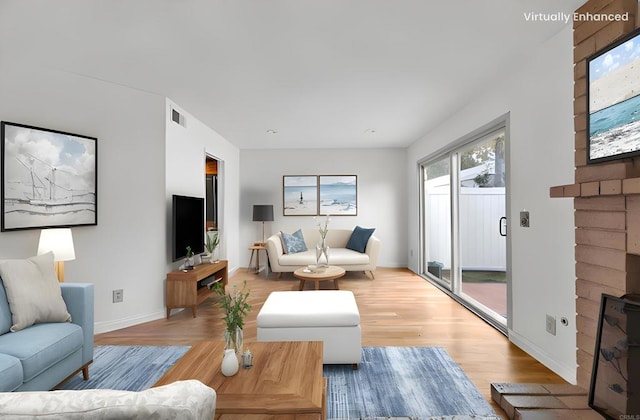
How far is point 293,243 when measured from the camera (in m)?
5.76

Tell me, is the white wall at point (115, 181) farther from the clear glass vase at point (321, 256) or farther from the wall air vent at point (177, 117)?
the clear glass vase at point (321, 256)

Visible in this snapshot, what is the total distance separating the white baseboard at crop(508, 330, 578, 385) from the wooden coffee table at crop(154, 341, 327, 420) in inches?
70.1

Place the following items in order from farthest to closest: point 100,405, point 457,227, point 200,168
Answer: point 200,168 → point 457,227 → point 100,405

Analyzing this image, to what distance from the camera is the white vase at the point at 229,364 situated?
156cm

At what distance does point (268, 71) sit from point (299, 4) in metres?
0.99

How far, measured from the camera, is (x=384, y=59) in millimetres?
2662

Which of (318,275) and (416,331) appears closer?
(416,331)

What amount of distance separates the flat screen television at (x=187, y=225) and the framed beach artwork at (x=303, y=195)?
2464 millimetres

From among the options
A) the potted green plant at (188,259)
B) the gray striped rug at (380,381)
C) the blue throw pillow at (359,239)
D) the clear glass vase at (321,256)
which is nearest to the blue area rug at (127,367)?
the gray striped rug at (380,381)

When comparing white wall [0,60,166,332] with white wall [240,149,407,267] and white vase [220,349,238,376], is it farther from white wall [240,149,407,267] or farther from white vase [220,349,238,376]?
white wall [240,149,407,267]

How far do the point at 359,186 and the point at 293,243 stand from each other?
190 cm

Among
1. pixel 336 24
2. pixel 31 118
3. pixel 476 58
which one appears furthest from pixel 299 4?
pixel 31 118

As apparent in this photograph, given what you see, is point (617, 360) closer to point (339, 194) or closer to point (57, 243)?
point (57, 243)

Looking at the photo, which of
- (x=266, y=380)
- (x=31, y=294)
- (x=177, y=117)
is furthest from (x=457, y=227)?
(x=31, y=294)
